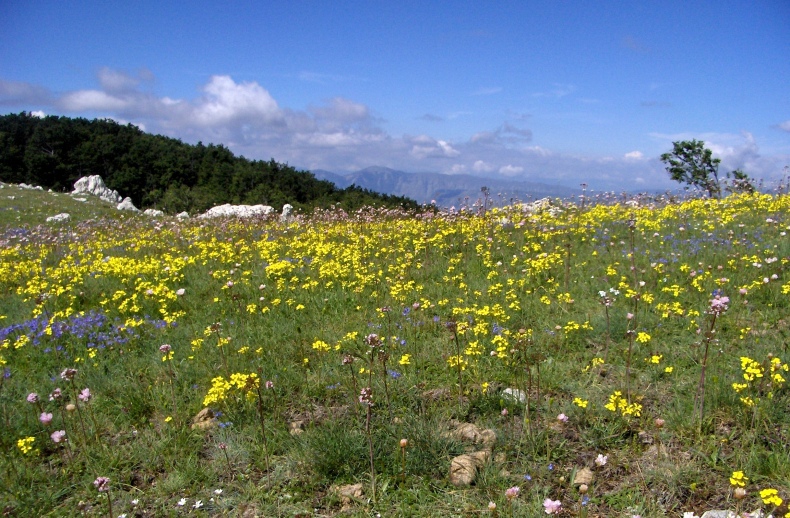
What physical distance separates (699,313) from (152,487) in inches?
219

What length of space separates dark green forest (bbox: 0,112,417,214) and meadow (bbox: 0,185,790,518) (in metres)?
54.4

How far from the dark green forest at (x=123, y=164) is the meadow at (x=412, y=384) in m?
54.4

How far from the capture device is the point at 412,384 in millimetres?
4488

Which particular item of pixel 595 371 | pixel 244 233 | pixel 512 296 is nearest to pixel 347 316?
pixel 512 296

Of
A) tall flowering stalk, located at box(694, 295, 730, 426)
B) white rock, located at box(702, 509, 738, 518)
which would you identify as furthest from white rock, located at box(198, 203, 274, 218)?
white rock, located at box(702, 509, 738, 518)

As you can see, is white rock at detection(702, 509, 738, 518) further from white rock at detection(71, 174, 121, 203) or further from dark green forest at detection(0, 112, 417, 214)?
dark green forest at detection(0, 112, 417, 214)

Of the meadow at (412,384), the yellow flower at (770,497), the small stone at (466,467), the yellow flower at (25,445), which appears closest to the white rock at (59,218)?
the meadow at (412,384)

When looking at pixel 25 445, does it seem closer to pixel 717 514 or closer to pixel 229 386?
pixel 229 386

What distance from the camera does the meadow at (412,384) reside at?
3334 millimetres

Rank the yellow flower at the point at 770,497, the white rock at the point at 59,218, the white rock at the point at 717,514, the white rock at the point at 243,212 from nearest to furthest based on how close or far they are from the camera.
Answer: the yellow flower at the point at 770,497
the white rock at the point at 717,514
the white rock at the point at 243,212
the white rock at the point at 59,218

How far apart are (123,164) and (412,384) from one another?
256 ft

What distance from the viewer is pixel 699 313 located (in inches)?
210

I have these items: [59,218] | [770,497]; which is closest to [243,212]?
[59,218]

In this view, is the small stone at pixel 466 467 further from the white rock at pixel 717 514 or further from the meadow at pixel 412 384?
the white rock at pixel 717 514
